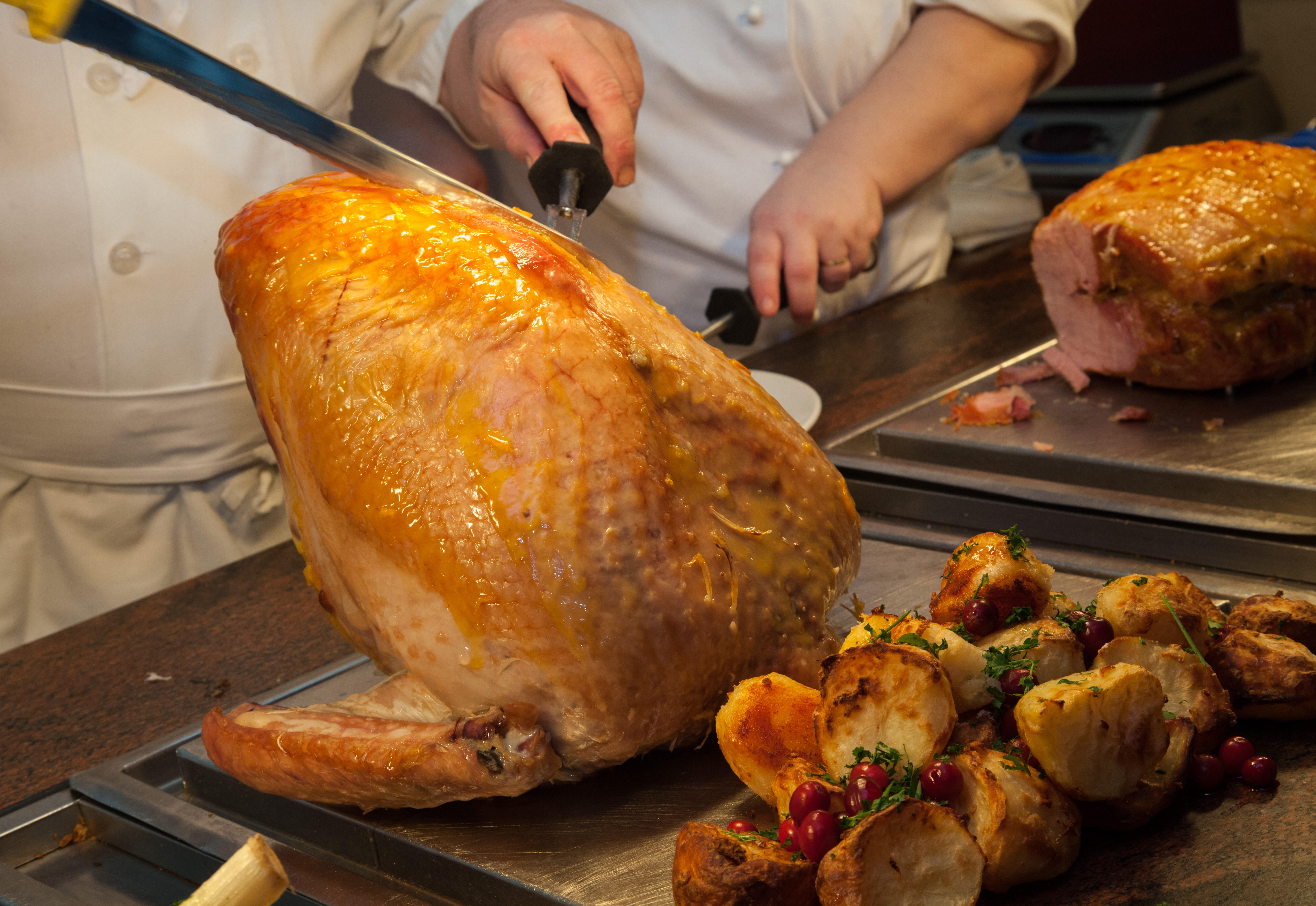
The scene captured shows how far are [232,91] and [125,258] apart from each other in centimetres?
81

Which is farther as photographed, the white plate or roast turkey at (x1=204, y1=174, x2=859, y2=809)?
the white plate

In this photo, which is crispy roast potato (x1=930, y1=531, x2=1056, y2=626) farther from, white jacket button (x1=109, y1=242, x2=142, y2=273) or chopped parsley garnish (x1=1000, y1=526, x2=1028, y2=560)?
white jacket button (x1=109, y1=242, x2=142, y2=273)

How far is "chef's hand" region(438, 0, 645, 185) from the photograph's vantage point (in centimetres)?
161

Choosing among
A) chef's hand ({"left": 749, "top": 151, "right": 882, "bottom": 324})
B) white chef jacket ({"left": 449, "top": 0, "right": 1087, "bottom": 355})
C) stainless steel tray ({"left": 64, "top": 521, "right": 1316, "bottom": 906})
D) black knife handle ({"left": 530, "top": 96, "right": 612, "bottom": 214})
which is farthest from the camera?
white chef jacket ({"left": 449, "top": 0, "right": 1087, "bottom": 355})

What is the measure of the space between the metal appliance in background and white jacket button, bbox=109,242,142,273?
2713 mm

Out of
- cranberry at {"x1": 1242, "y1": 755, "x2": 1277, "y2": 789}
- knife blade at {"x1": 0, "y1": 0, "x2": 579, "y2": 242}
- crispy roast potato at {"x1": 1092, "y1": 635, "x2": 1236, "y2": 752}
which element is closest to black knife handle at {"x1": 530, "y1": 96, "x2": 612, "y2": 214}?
knife blade at {"x1": 0, "y1": 0, "x2": 579, "y2": 242}

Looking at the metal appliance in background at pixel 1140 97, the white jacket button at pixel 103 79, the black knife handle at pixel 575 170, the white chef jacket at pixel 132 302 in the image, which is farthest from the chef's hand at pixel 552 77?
the metal appliance in background at pixel 1140 97

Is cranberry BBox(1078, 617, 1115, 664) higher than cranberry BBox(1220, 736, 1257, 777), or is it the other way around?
cranberry BBox(1078, 617, 1115, 664)

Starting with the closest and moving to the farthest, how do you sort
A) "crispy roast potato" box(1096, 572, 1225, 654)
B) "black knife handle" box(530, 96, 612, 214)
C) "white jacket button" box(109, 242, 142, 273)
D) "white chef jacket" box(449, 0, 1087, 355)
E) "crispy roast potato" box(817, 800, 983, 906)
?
1. "crispy roast potato" box(817, 800, 983, 906)
2. "crispy roast potato" box(1096, 572, 1225, 654)
3. "black knife handle" box(530, 96, 612, 214)
4. "white jacket button" box(109, 242, 142, 273)
5. "white chef jacket" box(449, 0, 1087, 355)

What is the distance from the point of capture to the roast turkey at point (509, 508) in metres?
0.88

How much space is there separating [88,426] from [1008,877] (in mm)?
1585

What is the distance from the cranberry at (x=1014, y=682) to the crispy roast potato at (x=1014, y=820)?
0.23 feet

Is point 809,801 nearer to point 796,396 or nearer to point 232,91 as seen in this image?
point 232,91

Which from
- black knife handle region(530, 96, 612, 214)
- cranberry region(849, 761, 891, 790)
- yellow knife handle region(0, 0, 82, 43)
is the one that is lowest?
cranberry region(849, 761, 891, 790)
